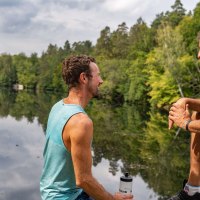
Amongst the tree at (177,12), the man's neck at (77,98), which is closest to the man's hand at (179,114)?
the man's neck at (77,98)

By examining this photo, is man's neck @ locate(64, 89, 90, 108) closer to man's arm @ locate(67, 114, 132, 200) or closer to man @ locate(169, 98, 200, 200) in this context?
man's arm @ locate(67, 114, 132, 200)

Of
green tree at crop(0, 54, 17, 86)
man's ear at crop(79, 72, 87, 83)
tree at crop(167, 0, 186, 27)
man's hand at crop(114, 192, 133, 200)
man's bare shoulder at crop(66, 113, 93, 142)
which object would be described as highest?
tree at crop(167, 0, 186, 27)

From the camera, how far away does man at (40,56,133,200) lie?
317 centimetres

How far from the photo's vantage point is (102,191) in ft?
10.6

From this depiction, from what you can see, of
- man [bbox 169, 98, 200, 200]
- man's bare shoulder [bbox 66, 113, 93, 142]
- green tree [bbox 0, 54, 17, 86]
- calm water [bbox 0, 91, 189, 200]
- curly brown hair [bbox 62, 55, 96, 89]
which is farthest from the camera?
green tree [bbox 0, 54, 17, 86]

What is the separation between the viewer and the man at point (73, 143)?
317 centimetres

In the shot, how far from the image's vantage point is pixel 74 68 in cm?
342

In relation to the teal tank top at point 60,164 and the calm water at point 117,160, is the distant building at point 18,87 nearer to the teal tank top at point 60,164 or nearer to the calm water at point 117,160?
the calm water at point 117,160

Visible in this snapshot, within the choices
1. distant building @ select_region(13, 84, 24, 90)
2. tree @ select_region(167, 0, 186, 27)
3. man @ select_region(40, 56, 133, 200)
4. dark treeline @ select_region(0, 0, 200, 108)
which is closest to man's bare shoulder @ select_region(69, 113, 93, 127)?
man @ select_region(40, 56, 133, 200)

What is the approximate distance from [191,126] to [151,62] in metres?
48.7

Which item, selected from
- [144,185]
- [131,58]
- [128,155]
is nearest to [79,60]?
[144,185]

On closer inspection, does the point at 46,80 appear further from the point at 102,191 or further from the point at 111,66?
the point at 102,191

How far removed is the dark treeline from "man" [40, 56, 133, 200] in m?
3.39

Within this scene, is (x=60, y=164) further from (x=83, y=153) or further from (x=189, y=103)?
(x=189, y=103)
